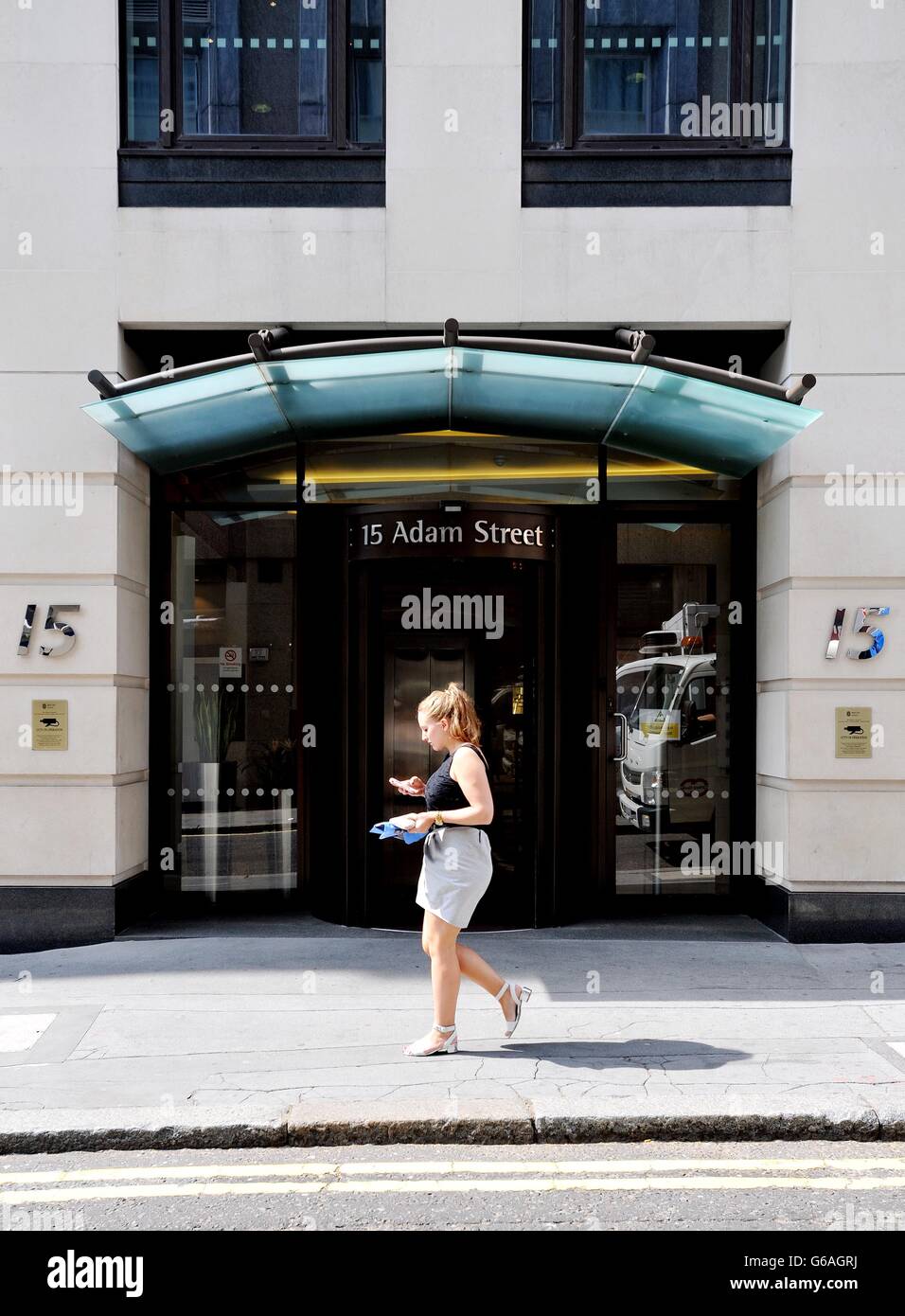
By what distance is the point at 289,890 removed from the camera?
926 centimetres

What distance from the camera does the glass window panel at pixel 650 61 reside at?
8.57 m

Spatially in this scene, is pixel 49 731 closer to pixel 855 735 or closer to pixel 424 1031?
pixel 424 1031

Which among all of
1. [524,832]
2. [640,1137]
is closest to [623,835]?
[524,832]

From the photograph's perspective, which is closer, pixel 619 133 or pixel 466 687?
pixel 619 133

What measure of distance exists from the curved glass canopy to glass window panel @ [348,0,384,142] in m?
2.16

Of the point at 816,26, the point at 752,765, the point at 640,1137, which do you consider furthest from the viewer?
the point at 752,765

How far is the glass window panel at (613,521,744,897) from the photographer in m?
9.20

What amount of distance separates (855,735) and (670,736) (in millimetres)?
1542

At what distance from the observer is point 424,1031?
6.23 metres

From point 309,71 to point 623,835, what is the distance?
6458 millimetres

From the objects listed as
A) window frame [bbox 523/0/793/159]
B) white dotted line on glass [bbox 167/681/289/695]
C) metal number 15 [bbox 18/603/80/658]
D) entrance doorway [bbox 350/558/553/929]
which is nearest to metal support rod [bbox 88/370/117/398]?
metal number 15 [bbox 18/603/80/658]

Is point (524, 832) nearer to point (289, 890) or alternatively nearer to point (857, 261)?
point (289, 890)

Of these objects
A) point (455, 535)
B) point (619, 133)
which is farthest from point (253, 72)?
point (455, 535)

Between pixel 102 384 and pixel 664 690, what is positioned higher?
pixel 102 384
